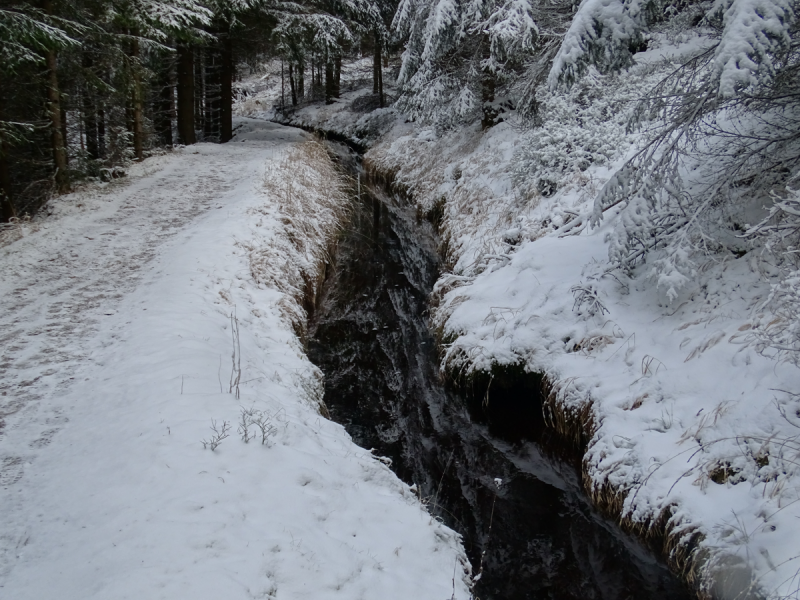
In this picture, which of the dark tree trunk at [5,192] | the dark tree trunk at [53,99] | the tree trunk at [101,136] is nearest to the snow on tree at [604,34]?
the dark tree trunk at [53,99]

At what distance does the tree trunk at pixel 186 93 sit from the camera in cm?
1627

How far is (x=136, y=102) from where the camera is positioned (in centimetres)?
1234

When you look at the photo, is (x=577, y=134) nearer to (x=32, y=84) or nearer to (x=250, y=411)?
(x=250, y=411)

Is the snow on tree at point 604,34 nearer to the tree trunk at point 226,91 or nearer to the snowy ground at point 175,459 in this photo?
the snowy ground at point 175,459

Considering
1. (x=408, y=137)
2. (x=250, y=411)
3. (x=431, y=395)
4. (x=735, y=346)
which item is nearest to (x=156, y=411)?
(x=250, y=411)

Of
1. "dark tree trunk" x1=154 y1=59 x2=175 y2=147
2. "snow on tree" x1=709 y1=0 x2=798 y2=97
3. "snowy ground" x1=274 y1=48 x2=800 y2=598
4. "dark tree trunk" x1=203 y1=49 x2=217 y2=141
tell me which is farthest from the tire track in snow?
"dark tree trunk" x1=203 y1=49 x2=217 y2=141

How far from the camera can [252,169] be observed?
42.6 ft

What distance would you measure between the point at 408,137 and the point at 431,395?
14486 mm

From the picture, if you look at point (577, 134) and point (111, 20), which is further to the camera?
point (111, 20)

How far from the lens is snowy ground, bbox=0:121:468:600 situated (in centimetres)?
281

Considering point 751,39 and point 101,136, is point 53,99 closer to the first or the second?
point 101,136

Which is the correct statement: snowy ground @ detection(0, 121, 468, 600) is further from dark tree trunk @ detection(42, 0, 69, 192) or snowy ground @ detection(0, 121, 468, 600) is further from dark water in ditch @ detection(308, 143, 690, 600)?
dark tree trunk @ detection(42, 0, 69, 192)

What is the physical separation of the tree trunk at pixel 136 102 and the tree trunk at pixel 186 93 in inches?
143

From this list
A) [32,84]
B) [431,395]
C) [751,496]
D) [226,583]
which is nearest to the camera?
[226,583]
